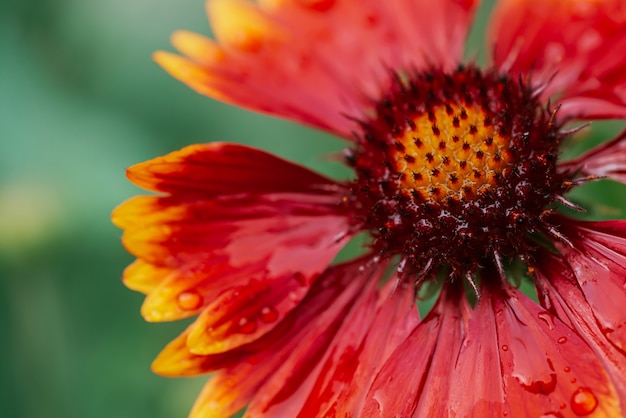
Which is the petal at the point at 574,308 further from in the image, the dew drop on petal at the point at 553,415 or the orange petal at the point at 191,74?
the orange petal at the point at 191,74

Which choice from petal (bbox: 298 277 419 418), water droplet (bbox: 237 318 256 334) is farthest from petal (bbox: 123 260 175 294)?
petal (bbox: 298 277 419 418)

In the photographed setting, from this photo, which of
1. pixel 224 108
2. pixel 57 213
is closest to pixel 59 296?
pixel 57 213

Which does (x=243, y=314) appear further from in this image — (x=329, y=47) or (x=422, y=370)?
(x=329, y=47)

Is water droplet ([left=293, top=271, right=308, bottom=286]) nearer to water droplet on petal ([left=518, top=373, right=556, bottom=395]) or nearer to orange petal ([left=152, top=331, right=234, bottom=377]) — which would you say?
orange petal ([left=152, top=331, right=234, bottom=377])

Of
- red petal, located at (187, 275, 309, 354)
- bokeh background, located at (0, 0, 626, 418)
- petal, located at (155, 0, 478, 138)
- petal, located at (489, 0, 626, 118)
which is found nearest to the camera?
red petal, located at (187, 275, 309, 354)

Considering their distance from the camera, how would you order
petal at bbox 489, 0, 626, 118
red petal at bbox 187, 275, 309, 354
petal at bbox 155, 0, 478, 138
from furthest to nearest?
petal at bbox 155, 0, 478, 138
petal at bbox 489, 0, 626, 118
red petal at bbox 187, 275, 309, 354

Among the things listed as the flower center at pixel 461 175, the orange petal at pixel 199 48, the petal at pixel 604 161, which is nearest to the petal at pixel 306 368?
the flower center at pixel 461 175

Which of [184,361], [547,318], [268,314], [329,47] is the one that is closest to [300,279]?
[268,314]
